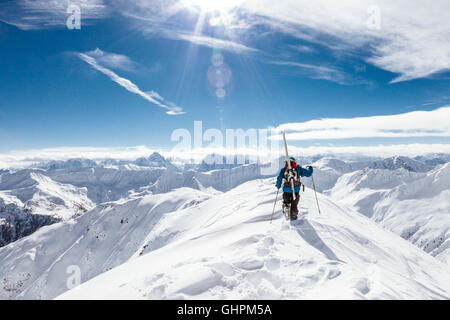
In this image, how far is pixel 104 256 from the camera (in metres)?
112

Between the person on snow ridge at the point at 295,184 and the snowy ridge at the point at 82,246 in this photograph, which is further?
the snowy ridge at the point at 82,246

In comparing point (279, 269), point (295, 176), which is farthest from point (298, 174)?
point (279, 269)

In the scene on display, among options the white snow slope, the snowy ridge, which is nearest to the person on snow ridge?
the white snow slope

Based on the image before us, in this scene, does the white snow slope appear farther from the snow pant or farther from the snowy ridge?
the snowy ridge

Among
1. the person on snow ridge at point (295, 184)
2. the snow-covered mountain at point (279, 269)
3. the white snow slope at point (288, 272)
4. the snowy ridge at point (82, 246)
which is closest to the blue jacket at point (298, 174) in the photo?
the person on snow ridge at point (295, 184)

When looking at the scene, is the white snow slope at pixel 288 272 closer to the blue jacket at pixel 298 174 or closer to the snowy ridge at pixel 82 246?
the blue jacket at pixel 298 174
